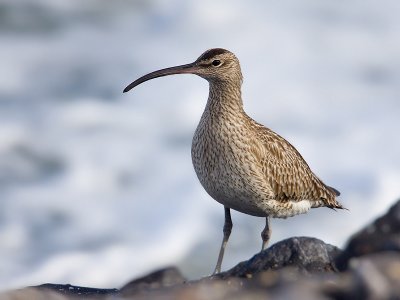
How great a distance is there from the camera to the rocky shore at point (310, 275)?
23.7 feet

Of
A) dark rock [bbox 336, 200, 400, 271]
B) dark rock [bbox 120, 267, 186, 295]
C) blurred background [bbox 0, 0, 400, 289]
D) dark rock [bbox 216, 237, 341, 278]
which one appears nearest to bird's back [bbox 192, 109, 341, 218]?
dark rock [bbox 120, 267, 186, 295]

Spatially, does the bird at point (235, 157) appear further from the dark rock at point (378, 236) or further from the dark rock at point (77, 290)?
the dark rock at point (378, 236)

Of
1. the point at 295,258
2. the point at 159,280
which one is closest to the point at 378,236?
the point at 295,258

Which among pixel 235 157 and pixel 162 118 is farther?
pixel 162 118

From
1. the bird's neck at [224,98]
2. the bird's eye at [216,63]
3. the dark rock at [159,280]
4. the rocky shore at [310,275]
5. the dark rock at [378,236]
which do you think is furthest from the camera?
the bird's eye at [216,63]

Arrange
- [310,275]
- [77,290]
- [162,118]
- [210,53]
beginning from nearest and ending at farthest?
1. [310,275]
2. [77,290]
3. [210,53]
4. [162,118]

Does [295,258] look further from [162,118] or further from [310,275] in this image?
[162,118]

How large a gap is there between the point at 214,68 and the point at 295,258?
156 inches

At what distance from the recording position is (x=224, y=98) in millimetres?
12734

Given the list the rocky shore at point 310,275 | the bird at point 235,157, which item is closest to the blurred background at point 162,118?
the bird at point 235,157

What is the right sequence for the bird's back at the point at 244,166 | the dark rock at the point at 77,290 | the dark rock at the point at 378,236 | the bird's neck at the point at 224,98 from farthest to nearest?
the bird's neck at the point at 224,98
the bird's back at the point at 244,166
the dark rock at the point at 77,290
the dark rock at the point at 378,236

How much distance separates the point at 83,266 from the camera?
2078 centimetres

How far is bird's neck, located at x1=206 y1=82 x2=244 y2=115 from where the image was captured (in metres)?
12.6

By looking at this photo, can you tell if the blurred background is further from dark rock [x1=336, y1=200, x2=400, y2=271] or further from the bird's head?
dark rock [x1=336, y1=200, x2=400, y2=271]
